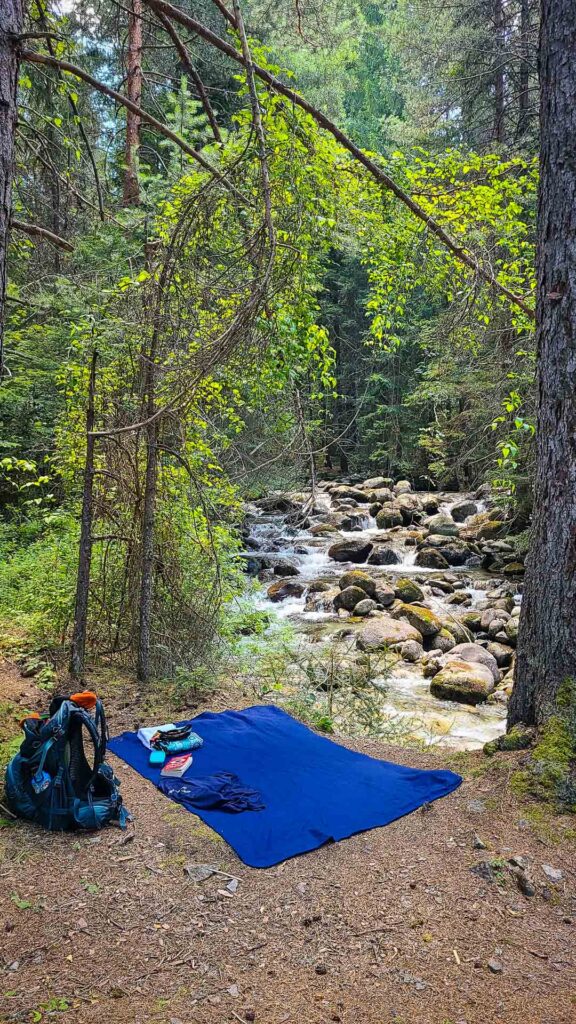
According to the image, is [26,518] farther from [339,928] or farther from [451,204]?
[339,928]

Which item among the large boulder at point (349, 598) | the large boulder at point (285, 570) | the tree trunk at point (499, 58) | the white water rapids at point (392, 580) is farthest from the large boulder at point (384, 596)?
the tree trunk at point (499, 58)

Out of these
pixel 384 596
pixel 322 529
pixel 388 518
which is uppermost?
pixel 388 518

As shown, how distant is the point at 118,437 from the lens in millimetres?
5098

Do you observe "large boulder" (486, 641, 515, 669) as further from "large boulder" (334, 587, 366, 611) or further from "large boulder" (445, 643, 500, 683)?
"large boulder" (334, 587, 366, 611)

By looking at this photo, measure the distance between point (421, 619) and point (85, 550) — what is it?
533cm

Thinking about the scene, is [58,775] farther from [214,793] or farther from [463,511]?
[463,511]

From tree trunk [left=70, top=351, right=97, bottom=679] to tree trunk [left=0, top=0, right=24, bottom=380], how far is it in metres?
2.58

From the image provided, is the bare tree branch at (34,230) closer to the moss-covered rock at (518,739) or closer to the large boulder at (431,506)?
the moss-covered rock at (518,739)

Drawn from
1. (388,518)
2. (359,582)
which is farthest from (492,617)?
(388,518)

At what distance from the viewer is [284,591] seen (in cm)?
1116

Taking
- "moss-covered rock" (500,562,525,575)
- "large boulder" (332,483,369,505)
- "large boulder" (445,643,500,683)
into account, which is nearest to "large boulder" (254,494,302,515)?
"large boulder" (445,643,500,683)

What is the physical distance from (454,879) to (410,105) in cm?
1858

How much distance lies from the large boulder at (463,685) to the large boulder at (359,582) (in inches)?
138

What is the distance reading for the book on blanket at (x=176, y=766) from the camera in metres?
3.53
